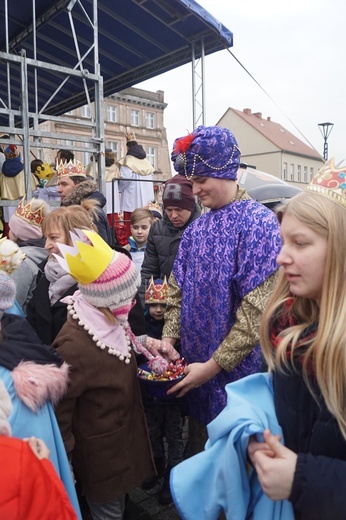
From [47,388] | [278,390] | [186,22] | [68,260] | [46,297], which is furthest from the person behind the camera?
[186,22]

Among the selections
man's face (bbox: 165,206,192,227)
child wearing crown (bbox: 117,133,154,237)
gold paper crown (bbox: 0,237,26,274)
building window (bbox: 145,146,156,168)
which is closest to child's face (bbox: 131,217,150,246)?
man's face (bbox: 165,206,192,227)

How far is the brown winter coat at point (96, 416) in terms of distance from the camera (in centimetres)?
190

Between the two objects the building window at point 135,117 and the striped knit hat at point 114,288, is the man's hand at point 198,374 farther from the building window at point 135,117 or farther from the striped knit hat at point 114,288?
the building window at point 135,117

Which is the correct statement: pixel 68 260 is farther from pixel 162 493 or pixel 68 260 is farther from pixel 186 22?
pixel 186 22

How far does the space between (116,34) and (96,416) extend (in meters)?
7.10

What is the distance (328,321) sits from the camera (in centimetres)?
115

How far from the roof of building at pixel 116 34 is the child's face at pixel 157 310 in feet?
11.6

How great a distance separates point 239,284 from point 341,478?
104 cm

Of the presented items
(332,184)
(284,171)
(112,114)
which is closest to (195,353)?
(332,184)

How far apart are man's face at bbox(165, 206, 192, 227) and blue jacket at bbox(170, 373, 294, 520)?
214 cm

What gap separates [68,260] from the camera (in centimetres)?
189

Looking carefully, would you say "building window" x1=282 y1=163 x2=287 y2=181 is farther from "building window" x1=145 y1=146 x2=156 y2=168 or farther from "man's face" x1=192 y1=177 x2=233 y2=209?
"man's face" x1=192 y1=177 x2=233 y2=209

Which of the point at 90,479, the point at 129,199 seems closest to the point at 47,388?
the point at 90,479

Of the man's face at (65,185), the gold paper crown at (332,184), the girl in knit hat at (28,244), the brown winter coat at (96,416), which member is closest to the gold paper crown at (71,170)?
the man's face at (65,185)
